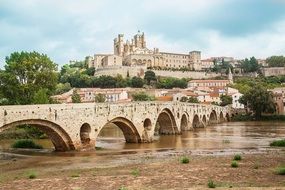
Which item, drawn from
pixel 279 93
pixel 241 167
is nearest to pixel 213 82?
pixel 279 93

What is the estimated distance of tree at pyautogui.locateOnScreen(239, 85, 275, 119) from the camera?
7925 cm

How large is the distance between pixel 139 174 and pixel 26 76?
109 ft

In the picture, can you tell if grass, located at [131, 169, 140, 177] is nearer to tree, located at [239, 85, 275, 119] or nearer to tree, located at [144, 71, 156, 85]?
tree, located at [239, 85, 275, 119]

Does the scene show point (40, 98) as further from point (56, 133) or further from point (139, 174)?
point (139, 174)

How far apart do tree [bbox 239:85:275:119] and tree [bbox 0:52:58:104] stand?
43107 mm

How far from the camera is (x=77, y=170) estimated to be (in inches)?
850

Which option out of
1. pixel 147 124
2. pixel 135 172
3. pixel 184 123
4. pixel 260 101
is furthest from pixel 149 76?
pixel 135 172

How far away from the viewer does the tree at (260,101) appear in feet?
260

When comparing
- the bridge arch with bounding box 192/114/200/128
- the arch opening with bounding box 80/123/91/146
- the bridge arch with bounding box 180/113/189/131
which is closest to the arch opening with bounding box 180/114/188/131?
the bridge arch with bounding box 180/113/189/131

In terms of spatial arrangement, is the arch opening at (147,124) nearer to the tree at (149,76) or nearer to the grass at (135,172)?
the grass at (135,172)

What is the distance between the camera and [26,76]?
161 ft

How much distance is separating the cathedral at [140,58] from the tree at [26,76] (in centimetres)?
9548

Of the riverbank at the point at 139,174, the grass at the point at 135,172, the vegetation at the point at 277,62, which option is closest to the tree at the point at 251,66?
the vegetation at the point at 277,62

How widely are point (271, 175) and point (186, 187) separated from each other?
429cm
